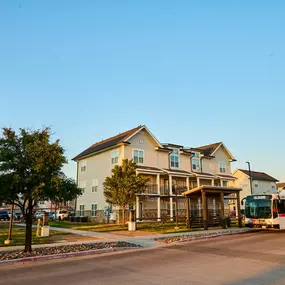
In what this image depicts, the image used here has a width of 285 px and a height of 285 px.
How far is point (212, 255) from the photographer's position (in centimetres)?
1166

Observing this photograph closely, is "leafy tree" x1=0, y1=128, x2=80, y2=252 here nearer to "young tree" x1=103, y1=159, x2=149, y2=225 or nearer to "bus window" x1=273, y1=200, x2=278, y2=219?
"young tree" x1=103, y1=159, x2=149, y2=225

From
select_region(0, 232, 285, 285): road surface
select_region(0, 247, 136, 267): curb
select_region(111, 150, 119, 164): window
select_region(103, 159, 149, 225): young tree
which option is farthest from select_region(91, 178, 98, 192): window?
select_region(0, 232, 285, 285): road surface

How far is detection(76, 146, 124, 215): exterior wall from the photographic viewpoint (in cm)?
3628

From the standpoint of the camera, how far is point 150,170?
34188 millimetres

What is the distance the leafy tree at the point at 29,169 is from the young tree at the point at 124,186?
44.8ft

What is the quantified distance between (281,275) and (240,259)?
2566mm

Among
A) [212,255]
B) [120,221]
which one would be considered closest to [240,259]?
[212,255]

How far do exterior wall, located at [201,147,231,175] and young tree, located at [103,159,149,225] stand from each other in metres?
19.0

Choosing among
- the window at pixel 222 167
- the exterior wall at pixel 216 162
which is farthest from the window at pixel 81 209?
the window at pixel 222 167

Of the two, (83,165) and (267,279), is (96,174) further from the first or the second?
(267,279)

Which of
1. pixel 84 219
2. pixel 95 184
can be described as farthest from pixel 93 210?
pixel 95 184

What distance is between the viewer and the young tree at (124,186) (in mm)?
26547

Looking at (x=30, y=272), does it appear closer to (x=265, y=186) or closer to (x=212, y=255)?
(x=212, y=255)

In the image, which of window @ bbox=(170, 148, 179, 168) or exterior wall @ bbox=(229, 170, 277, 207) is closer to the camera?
window @ bbox=(170, 148, 179, 168)
